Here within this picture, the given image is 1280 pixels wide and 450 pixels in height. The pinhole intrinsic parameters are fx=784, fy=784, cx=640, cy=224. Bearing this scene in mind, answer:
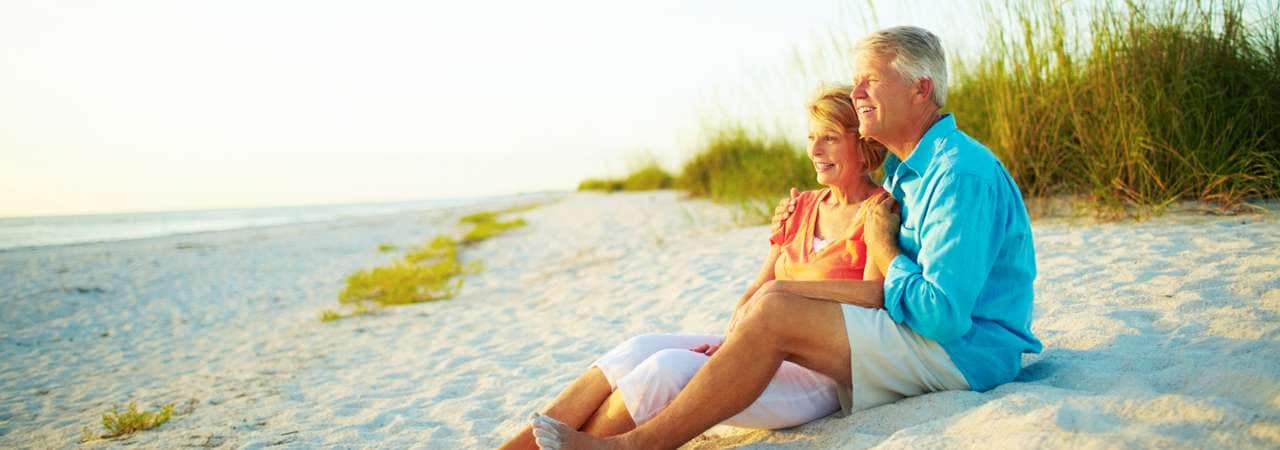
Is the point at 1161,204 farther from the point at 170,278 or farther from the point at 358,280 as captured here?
the point at 170,278

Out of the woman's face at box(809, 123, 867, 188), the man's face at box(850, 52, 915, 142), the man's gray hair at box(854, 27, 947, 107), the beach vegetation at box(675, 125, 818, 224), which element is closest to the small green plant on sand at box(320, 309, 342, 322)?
the beach vegetation at box(675, 125, 818, 224)

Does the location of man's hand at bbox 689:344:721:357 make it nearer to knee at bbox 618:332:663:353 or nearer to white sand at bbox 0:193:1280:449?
knee at bbox 618:332:663:353

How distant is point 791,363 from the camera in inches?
95.2

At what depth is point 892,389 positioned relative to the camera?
91.0 inches

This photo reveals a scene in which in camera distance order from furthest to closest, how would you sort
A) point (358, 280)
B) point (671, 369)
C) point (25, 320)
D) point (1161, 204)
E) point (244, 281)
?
point (244, 281)
point (358, 280)
point (25, 320)
point (1161, 204)
point (671, 369)

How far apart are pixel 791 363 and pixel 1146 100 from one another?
4031 millimetres

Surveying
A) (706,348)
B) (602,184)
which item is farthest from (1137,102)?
(602,184)

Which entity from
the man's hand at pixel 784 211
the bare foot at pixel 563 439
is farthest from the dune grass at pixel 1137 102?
the bare foot at pixel 563 439

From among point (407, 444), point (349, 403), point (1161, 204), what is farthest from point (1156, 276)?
point (349, 403)

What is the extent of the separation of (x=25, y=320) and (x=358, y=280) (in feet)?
8.97

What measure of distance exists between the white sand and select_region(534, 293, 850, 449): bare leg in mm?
326

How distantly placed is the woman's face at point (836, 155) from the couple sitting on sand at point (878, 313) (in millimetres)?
36

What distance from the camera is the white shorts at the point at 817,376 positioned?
2.15 meters

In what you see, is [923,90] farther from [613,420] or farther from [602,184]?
[602,184]
